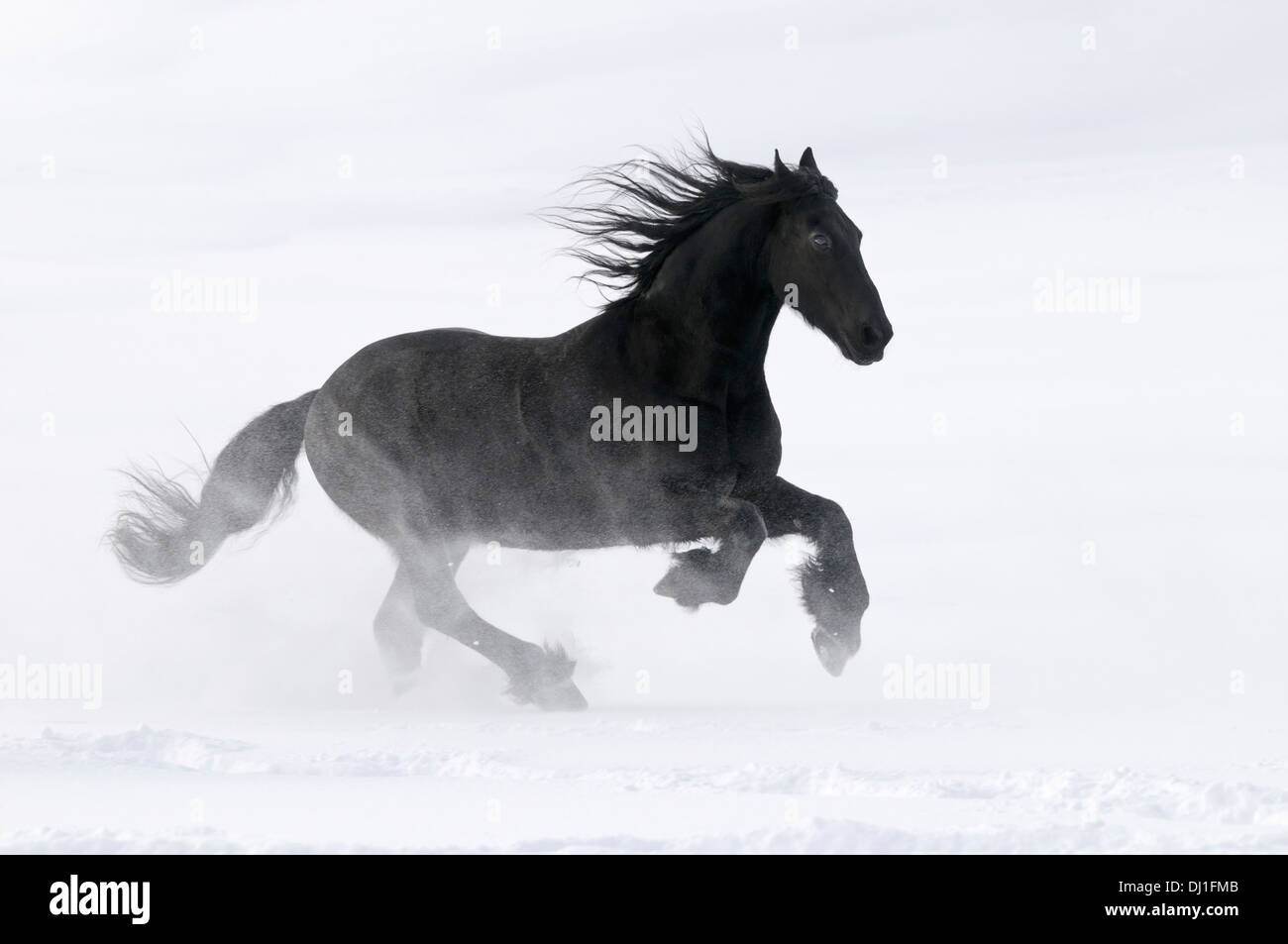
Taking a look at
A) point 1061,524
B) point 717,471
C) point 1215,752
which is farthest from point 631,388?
point 1061,524

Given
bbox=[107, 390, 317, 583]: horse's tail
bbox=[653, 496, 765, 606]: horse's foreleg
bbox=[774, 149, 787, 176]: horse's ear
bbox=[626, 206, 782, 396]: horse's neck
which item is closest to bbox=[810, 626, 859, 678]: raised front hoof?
bbox=[653, 496, 765, 606]: horse's foreleg

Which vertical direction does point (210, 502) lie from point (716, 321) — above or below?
below

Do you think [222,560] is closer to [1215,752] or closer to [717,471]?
[717,471]

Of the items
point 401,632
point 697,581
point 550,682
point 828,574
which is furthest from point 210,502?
point 828,574

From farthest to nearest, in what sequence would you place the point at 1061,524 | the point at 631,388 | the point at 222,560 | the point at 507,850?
the point at 1061,524 → the point at 222,560 → the point at 631,388 → the point at 507,850

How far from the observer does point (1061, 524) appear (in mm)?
11414

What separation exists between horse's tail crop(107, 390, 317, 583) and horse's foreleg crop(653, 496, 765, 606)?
247 centimetres

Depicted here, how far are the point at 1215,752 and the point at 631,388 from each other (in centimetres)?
253

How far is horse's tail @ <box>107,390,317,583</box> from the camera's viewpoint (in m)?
8.09

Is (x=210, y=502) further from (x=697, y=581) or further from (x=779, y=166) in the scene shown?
(x=779, y=166)

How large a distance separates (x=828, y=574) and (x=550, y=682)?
49.5 inches

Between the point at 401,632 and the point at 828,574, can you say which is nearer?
the point at 828,574

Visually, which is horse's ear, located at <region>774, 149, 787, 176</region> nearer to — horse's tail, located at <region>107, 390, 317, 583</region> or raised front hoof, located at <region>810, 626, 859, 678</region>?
raised front hoof, located at <region>810, 626, 859, 678</region>

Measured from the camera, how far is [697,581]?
633cm
